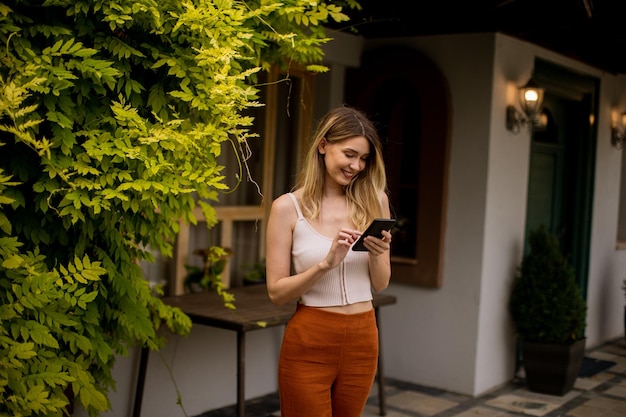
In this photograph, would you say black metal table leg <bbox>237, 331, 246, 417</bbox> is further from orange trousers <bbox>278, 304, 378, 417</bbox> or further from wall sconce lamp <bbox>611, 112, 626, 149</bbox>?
wall sconce lamp <bbox>611, 112, 626, 149</bbox>

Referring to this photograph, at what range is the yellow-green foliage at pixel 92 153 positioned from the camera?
9.31 ft

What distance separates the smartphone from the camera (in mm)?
2805

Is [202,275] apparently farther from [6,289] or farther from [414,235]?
[6,289]

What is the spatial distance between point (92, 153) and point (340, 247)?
0.96m

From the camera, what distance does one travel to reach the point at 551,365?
638 centimetres

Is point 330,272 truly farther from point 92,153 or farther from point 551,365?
point 551,365

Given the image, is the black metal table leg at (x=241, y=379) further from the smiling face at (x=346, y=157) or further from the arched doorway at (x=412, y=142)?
the arched doorway at (x=412, y=142)

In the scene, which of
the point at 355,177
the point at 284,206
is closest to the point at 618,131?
the point at 355,177

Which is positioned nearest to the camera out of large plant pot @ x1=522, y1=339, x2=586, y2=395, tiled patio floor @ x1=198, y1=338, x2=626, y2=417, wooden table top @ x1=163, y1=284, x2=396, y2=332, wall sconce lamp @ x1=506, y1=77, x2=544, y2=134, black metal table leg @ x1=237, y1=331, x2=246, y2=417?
black metal table leg @ x1=237, y1=331, x2=246, y2=417

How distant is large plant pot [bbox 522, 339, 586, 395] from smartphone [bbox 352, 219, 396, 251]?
13.0 feet

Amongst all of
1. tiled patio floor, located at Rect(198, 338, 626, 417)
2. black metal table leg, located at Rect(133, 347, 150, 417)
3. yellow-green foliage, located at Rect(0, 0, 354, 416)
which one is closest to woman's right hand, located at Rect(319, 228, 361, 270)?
yellow-green foliage, located at Rect(0, 0, 354, 416)

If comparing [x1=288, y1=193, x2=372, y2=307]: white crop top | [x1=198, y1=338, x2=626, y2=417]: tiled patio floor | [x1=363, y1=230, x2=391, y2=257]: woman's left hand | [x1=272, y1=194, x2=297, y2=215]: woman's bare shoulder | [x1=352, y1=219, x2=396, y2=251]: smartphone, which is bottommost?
[x1=198, y1=338, x2=626, y2=417]: tiled patio floor

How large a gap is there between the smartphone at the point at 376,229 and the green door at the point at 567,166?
15.3ft

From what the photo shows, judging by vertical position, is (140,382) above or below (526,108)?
below
